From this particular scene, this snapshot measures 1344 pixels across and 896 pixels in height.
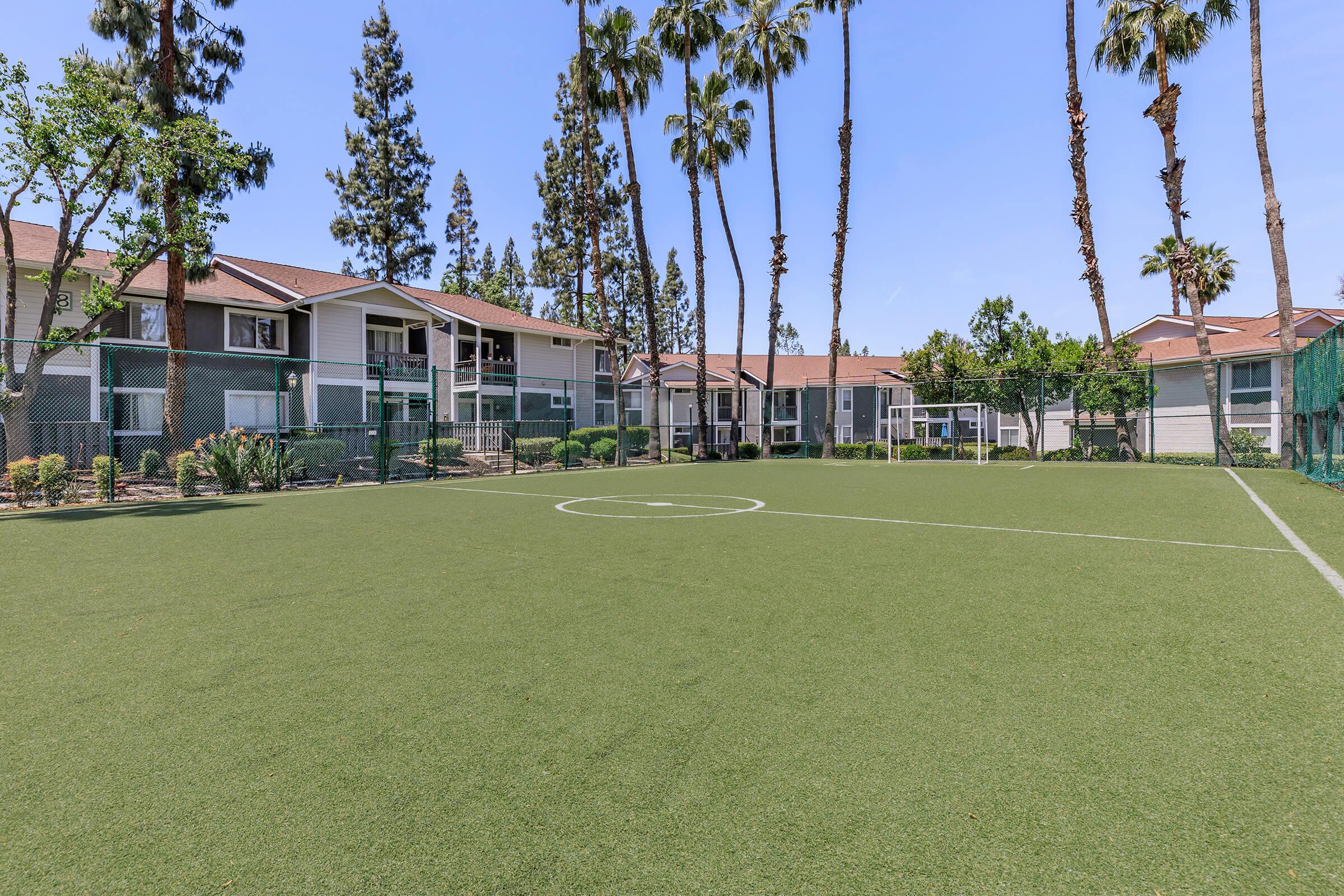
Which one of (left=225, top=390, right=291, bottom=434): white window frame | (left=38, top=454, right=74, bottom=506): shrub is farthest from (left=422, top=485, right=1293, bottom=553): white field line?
(left=225, top=390, right=291, bottom=434): white window frame

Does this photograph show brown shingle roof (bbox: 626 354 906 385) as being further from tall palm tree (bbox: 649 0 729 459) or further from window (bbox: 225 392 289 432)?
window (bbox: 225 392 289 432)

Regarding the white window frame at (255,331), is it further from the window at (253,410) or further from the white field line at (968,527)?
the white field line at (968,527)

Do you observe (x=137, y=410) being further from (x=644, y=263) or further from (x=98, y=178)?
(x=644, y=263)

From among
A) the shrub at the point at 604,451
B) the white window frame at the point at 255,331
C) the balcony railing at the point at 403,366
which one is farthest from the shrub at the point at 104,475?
the shrub at the point at 604,451

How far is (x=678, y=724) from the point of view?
8.66ft

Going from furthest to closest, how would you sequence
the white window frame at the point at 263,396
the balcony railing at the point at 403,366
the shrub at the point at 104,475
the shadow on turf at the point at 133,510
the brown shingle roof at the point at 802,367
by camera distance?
1. the brown shingle roof at the point at 802,367
2. the balcony railing at the point at 403,366
3. the white window frame at the point at 263,396
4. the shrub at the point at 104,475
5. the shadow on turf at the point at 133,510

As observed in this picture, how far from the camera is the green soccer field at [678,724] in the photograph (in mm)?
1822

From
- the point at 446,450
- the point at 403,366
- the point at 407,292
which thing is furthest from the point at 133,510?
the point at 407,292

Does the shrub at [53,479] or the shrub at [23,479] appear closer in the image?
the shrub at [23,479]

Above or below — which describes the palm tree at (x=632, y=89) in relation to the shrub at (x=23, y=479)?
above

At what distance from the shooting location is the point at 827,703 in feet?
9.20

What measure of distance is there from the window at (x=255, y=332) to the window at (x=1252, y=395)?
109ft

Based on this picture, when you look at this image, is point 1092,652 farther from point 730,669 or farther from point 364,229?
point 364,229

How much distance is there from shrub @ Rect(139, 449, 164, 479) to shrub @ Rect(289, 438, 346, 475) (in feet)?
8.89
